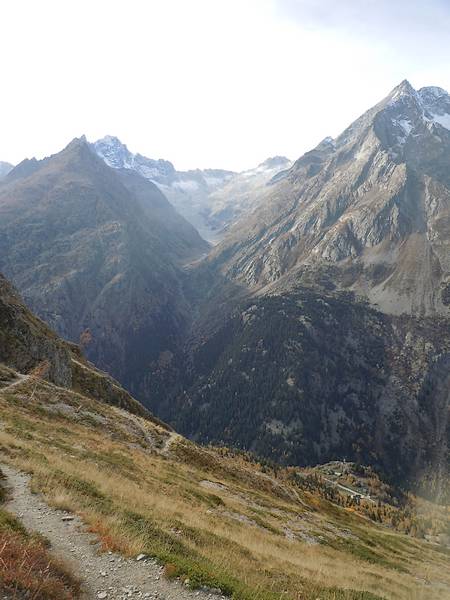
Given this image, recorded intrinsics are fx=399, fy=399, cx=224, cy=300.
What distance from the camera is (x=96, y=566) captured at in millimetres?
13039

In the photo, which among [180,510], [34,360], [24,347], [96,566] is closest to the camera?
[96,566]

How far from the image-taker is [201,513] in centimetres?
2947

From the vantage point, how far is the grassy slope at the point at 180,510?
16.4m

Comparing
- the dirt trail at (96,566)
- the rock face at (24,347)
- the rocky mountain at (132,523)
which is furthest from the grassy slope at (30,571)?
the rock face at (24,347)

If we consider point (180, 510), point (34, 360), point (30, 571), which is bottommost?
point (34, 360)

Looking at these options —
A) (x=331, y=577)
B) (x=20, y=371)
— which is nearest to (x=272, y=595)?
(x=331, y=577)

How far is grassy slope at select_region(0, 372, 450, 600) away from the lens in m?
16.4

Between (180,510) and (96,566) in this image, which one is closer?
(96,566)

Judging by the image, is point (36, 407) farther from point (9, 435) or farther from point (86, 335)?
point (86, 335)

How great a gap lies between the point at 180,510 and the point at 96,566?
47.4 feet

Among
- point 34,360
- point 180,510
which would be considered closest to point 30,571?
point 180,510

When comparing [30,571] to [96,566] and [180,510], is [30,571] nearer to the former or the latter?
[96,566]

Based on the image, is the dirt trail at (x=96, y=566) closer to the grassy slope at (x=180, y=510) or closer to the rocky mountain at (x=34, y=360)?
the grassy slope at (x=180, y=510)

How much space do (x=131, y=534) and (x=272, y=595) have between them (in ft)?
19.4
